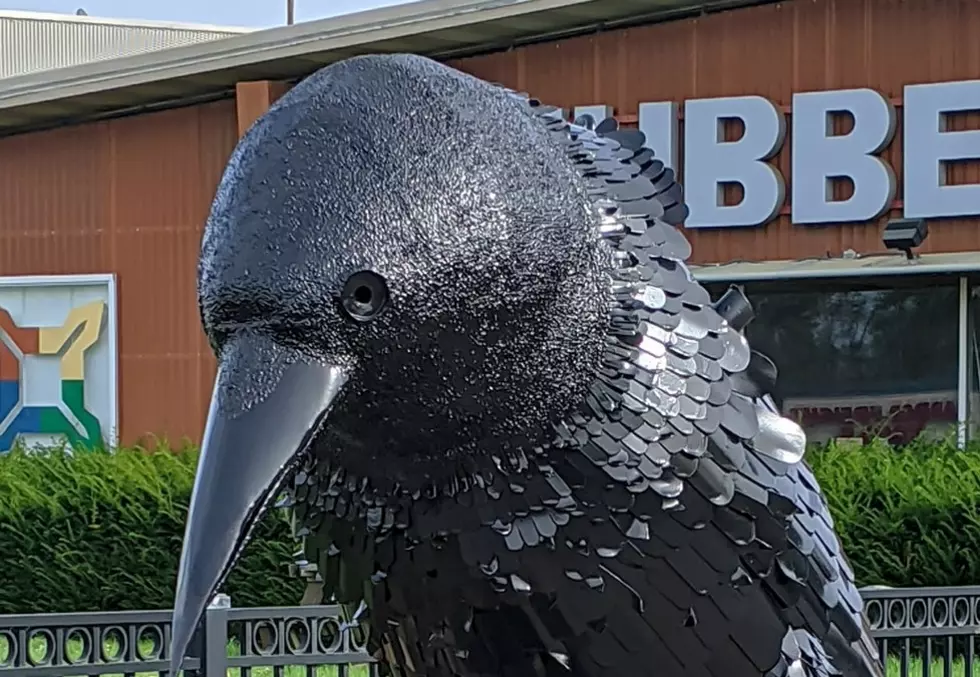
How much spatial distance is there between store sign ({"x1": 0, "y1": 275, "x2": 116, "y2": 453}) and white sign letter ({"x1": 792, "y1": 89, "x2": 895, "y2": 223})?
5.65m

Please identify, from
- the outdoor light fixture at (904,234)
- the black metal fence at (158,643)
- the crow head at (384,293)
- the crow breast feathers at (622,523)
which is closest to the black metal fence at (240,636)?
the black metal fence at (158,643)

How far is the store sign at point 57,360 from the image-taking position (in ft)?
41.4

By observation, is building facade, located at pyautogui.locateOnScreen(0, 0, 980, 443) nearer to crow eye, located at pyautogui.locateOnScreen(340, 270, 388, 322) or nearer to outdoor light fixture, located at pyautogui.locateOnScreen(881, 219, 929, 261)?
outdoor light fixture, located at pyautogui.locateOnScreen(881, 219, 929, 261)

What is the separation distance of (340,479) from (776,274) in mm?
8665

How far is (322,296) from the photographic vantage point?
1.19 m

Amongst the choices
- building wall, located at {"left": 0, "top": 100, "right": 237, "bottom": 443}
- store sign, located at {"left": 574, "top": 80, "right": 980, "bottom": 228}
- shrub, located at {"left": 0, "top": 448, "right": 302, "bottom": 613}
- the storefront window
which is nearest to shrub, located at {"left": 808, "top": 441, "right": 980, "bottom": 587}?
the storefront window

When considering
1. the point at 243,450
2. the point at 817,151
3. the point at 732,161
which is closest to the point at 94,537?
the point at 732,161

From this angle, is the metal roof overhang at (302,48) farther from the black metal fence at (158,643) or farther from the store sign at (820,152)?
the black metal fence at (158,643)

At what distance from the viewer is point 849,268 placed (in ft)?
31.5

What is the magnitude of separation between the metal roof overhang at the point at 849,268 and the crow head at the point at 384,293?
8.02m

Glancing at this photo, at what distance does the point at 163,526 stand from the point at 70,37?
18.5m

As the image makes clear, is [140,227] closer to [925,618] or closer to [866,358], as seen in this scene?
[866,358]

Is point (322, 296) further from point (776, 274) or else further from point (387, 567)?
point (776, 274)

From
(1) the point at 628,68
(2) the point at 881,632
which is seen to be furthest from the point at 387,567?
(1) the point at 628,68
